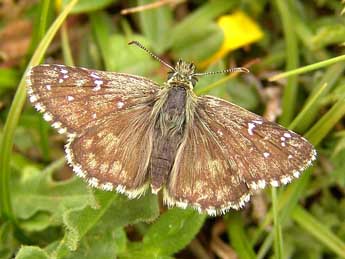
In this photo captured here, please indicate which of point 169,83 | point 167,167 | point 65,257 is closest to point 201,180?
point 167,167

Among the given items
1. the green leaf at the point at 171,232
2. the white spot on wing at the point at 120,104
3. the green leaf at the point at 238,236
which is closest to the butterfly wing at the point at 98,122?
the white spot on wing at the point at 120,104

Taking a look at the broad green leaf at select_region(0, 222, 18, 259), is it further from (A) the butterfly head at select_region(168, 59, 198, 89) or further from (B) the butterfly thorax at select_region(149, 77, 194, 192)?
(A) the butterfly head at select_region(168, 59, 198, 89)

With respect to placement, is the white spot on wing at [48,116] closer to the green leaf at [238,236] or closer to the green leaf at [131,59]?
the green leaf at [131,59]

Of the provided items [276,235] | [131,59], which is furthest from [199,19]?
[276,235]

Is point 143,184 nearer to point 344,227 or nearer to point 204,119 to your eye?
point 204,119

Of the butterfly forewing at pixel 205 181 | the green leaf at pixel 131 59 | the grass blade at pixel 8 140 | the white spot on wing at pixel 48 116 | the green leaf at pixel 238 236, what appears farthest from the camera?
the green leaf at pixel 131 59

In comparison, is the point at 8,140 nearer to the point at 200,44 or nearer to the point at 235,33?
the point at 200,44

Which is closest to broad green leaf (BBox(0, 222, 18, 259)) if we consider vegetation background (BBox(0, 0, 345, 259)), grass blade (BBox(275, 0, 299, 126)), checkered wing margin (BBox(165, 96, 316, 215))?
vegetation background (BBox(0, 0, 345, 259))
